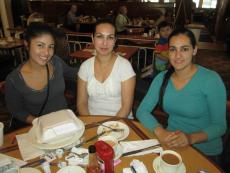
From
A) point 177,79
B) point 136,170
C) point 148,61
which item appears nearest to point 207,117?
point 177,79

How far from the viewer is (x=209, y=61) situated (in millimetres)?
6363

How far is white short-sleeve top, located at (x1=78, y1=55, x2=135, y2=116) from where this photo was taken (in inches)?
72.6

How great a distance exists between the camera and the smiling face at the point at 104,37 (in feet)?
5.74

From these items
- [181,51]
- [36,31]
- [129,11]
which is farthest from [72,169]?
[129,11]

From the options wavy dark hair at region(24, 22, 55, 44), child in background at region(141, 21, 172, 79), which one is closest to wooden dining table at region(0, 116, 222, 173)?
wavy dark hair at region(24, 22, 55, 44)

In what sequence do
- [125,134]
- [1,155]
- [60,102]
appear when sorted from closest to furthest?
[1,155] → [125,134] → [60,102]

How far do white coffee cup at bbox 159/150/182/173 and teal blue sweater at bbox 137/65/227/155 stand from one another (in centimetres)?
36

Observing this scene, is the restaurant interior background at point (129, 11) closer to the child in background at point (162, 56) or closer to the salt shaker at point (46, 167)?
the child in background at point (162, 56)

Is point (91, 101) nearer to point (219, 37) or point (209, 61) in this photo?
point (209, 61)

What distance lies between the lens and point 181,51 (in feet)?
4.89

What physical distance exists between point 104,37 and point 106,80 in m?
0.36

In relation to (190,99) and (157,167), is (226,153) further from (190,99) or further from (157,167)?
(157,167)

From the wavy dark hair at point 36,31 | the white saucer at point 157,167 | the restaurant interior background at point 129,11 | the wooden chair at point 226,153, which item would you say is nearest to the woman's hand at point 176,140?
the white saucer at point 157,167

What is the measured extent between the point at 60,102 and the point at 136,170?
116cm
